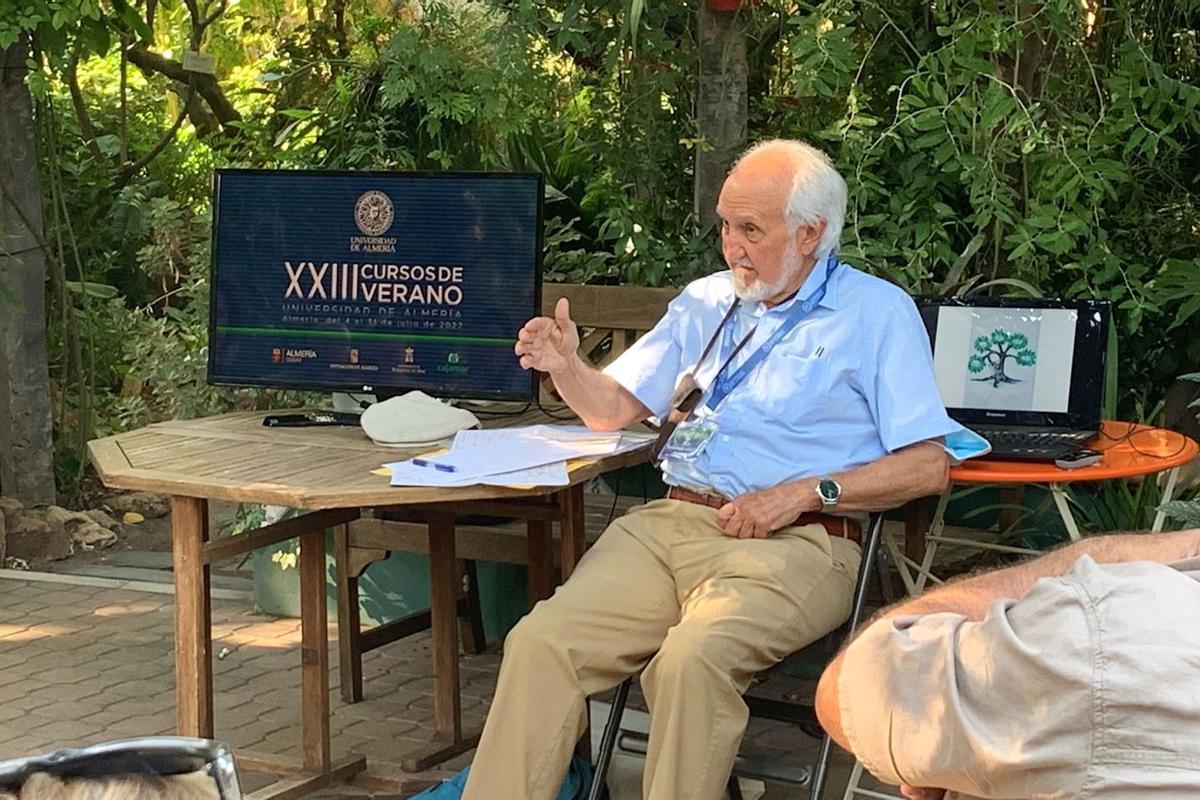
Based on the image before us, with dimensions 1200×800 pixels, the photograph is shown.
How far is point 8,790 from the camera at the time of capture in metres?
1.17

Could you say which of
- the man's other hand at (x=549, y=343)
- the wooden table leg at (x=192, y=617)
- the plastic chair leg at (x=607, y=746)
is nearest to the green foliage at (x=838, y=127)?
the man's other hand at (x=549, y=343)

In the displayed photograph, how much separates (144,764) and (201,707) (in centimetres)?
233

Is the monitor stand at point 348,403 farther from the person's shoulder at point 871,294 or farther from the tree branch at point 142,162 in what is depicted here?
the tree branch at point 142,162

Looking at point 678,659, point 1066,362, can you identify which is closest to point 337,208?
point 678,659

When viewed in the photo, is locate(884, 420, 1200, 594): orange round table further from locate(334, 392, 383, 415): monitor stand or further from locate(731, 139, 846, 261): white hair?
locate(334, 392, 383, 415): monitor stand

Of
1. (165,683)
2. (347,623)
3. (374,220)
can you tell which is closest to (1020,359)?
(374,220)

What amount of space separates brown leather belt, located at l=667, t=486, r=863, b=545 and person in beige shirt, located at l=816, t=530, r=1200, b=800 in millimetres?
1631

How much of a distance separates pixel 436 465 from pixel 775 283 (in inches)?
33.8

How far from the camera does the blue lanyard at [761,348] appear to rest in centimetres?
349

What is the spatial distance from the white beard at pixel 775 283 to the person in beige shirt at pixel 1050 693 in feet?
5.98

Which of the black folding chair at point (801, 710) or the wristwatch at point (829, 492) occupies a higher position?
the wristwatch at point (829, 492)

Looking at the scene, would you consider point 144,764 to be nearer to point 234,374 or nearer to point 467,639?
point 234,374

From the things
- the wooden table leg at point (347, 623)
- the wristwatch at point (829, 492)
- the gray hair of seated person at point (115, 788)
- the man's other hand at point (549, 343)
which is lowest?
the wooden table leg at point (347, 623)

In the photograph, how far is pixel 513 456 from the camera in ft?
10.9
